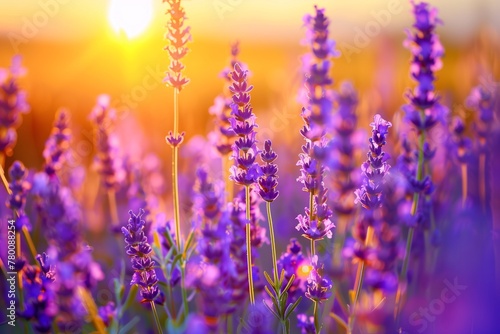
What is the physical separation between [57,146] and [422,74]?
1557 millimetres

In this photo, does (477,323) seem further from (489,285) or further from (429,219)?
(429,219)

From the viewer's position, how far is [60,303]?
4.87 ft

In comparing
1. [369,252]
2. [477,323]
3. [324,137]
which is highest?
[324,137]

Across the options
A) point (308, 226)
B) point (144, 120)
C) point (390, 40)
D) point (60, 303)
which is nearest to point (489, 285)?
point (308, 226)

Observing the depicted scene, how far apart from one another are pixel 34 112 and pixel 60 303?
4.73 metres

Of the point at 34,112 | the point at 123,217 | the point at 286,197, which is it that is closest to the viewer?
the point at 123,217

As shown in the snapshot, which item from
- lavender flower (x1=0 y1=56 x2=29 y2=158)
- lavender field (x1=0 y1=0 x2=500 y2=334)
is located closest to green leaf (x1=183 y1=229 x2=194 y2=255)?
lavender field (x1=0 y1=0 x2=500 y2=334)

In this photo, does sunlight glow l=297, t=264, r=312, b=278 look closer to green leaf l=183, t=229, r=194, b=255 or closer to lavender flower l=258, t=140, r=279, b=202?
lavender flower l=258, t=140, r=279, b=202

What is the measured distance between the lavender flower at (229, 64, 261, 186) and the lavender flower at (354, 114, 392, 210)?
36cm

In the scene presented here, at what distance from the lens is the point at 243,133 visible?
6.22 feet

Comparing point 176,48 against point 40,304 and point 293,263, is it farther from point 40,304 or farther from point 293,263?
point 40,304

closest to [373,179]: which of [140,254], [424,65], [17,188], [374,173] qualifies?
[374,173]

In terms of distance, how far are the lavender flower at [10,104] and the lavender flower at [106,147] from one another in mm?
410

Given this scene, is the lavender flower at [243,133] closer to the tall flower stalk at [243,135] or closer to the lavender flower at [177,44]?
the tall flower stalk at [243,135]
